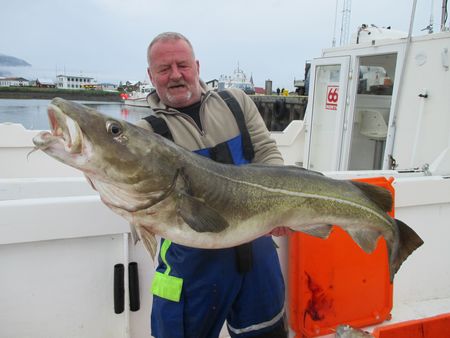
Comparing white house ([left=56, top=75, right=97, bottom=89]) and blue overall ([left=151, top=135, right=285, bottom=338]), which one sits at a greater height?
white house ([left=56, top=75, right=97, bottom=89])

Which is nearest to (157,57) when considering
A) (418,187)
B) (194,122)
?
(194,122)

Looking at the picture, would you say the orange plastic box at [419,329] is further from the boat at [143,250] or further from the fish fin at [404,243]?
the fish fin at [404,243]

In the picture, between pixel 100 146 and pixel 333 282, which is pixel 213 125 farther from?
pixel 333 282

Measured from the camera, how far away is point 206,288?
2.33 meters

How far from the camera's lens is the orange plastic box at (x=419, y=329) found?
98.7 inches

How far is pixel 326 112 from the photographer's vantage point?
711 centimetres

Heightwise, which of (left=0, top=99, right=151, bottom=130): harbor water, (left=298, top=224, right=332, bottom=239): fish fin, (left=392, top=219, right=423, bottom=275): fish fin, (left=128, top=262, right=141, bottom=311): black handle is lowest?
(left=0, top=99, right=151, bottom=130): harbor water

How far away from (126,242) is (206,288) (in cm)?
71

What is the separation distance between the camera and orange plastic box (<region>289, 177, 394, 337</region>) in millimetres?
2996

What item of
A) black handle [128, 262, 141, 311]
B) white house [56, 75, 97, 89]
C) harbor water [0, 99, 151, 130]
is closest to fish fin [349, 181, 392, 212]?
black handle [128, 262, 141, 311]

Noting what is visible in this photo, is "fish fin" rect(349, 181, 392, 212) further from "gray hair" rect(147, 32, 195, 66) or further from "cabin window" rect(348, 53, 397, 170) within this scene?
"cabin window" rect(348, 53, 397, 170)

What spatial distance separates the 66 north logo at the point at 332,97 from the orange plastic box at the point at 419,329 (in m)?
4.65

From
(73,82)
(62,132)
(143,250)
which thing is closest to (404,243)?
(143,250)

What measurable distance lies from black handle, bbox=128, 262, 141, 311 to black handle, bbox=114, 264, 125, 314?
0.07 m
